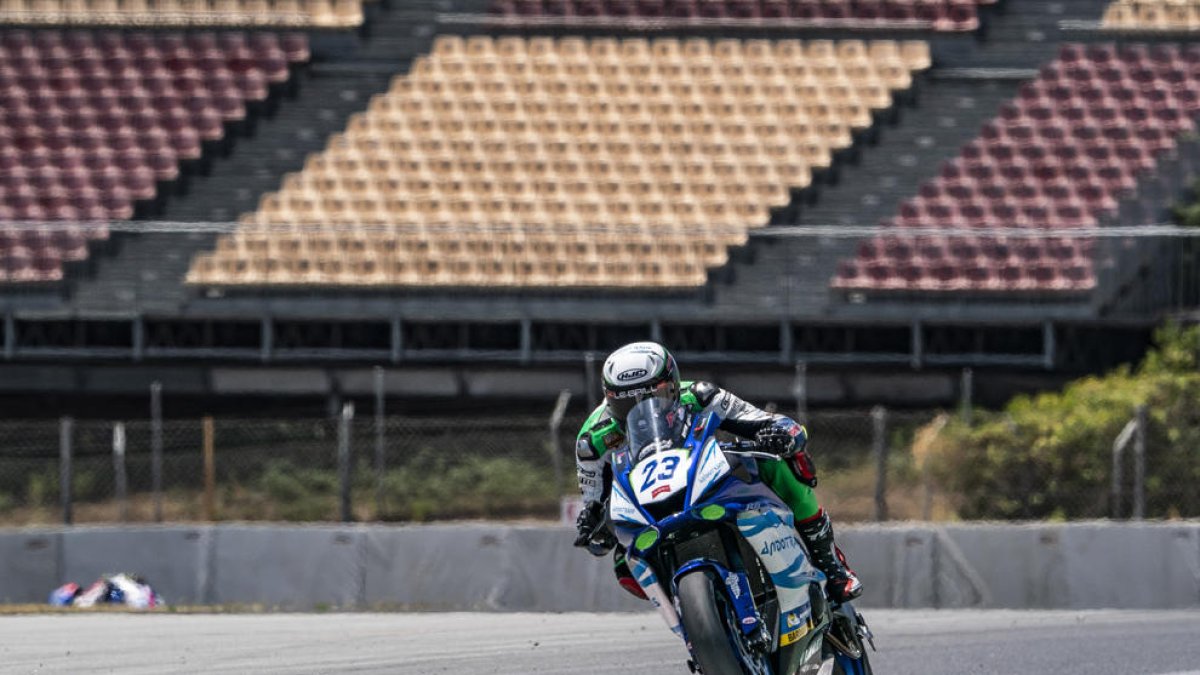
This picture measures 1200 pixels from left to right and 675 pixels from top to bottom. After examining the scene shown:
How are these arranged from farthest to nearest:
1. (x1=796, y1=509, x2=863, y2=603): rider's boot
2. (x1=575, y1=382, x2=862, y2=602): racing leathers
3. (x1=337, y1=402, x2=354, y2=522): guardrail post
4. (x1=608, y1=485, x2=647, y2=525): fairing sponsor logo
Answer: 1. (x1=337, y1=402, x2=354, y2=522): guardrail post
2. (x1=796, y1=509, x2=863, y2=603): rider's boot
3. (x1=575, y1=382, x2=862, y2=602): racing leathers
4. (x1=608, y1=485, x2=647, y2=525): fairing sponsor logo

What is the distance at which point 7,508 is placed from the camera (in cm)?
1952

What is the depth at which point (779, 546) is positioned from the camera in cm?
684

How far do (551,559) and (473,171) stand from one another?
10.3 m

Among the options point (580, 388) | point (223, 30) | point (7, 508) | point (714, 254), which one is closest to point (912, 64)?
point (714, 254)

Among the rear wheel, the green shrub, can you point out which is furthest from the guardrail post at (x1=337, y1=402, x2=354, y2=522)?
the rear wheel

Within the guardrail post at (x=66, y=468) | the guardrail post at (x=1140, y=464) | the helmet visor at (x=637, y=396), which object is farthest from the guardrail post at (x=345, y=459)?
the helmet visor at (x=637, y=396)

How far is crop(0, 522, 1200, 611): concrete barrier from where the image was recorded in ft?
48.6

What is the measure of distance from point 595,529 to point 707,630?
3.69 ft

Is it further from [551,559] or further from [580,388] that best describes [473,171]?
[551,559]

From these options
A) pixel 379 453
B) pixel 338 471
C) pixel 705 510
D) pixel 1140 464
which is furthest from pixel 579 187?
pixel 705 510

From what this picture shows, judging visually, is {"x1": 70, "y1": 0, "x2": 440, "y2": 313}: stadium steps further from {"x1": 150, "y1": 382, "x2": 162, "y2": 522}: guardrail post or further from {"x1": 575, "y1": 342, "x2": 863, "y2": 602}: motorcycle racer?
{"x1": 575, "y1": 342, "x2": 863, "y2": 602}: motorcycle racer

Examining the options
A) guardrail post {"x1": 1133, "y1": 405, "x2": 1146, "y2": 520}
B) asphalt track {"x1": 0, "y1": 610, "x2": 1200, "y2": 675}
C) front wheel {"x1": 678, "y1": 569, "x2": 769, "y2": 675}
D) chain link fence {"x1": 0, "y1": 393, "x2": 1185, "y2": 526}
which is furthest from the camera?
chain link fence {"x1": 0, "y1": 393, "x2": 1185, "y2": 526}

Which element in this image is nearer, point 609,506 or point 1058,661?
point 609,506

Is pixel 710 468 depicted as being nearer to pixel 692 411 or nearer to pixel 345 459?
pixel 692 411
